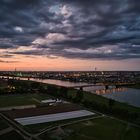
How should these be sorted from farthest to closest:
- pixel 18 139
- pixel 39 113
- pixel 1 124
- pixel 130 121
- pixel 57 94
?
pixel 57 94
pixel 39 113
pixel 130 121
pixel 1 124
pixel 18 139

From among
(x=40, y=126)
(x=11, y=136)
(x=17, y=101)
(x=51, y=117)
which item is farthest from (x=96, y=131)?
(x=17, y=101)

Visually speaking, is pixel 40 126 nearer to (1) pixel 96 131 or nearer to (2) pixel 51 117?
(2) pixel 51 117

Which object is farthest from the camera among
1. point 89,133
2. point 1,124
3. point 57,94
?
point 57,94

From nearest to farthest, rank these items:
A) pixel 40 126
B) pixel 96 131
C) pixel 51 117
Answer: pixel 96 131 < pixel 40 126 < pixel 51 117

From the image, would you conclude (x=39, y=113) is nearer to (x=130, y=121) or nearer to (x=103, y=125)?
(x=103, y=125)

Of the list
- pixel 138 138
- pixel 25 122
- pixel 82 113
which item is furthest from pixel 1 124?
pixel 138 138

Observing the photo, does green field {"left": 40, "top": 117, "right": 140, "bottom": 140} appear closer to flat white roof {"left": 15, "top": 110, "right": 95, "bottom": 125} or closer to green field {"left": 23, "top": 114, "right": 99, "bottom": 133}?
green field {"left": 23, "top": 114, "right": 99, "bottom": 133}

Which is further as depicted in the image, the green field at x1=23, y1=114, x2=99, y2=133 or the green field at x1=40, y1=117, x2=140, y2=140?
the green field at x1=23, y1=114, x2=99, y2=133

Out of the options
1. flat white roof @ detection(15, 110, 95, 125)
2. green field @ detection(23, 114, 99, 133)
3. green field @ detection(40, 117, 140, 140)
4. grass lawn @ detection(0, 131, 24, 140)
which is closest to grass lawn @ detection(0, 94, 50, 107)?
flat white roof @ detection(15, 110, 95, 125)

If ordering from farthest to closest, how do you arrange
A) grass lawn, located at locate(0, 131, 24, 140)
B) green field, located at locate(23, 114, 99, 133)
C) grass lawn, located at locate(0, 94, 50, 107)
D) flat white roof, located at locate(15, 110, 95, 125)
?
1. grass lawn, located at locate(0, 94, 50, 107)
2. flat white roof, located at locate(15, 110, 95, 125)
3. green field, located at locate(23, 114, 99, 133)
4. grass lawn, located at locate(0, 131, 24, 140)
